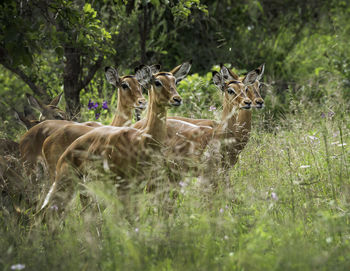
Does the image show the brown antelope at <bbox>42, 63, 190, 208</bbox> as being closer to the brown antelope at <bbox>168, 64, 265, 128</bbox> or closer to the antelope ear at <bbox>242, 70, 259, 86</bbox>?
the brown antelope at <bbox>168, 64, 265, 128</bbox>

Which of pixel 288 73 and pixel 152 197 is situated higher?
pixel 152 197

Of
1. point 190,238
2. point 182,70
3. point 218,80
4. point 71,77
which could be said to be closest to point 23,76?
point 71,77

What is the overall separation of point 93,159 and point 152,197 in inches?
37.9

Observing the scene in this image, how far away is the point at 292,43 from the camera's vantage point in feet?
46.7

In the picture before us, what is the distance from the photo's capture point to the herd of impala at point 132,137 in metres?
4.83

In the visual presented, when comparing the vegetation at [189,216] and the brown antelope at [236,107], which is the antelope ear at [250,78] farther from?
the vegetation at [189,216]

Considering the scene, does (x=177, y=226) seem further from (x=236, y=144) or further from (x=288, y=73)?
(x=288, y=73)

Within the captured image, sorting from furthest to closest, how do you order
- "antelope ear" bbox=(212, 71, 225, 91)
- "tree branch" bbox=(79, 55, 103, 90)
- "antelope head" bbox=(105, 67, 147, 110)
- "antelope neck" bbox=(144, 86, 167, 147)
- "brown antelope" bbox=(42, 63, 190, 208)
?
"tree branch" bbox=(79, 55, 103, 90) → "antelope head" bbox=(105, 67, 147, 110) → "antelope ear" bbox=(212, 71, 225, 91) → "antelope neck" bbox=(144, 86, 167, 147) → "brown antelope" bbox=(42, 63, 190, 208)

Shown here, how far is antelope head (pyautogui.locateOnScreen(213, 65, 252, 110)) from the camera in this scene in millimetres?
6207

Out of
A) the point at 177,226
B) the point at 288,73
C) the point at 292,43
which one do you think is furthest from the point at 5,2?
the point at 292,43

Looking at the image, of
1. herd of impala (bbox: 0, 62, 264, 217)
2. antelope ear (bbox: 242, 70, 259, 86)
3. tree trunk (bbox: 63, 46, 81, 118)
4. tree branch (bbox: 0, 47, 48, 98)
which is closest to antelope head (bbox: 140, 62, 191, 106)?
herd of impala (bbox: 0, 62, 264, 217)

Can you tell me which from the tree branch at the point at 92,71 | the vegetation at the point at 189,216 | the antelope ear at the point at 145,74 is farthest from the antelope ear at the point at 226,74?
the tree branch at the point at 92,71

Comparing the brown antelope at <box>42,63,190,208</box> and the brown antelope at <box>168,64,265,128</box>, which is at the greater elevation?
the brown antelope at <box>42,63,190,208</box>

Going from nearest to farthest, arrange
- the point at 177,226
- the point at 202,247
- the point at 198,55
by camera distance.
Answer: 1. the point at 202,247
2. the point at 177,226
3. the point at 198,55
